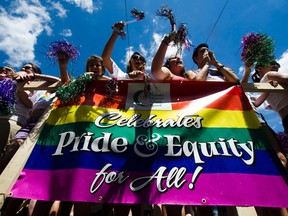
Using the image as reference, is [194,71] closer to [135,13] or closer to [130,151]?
[135,13]

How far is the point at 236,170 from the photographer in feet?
5.39

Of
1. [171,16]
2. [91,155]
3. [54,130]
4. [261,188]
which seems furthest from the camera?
[171,16]

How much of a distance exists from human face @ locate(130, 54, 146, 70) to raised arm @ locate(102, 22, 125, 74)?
0.27 metres

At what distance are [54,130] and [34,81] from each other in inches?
34.8

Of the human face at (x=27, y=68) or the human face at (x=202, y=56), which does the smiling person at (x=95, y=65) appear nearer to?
the human face at (x=27, y=68)

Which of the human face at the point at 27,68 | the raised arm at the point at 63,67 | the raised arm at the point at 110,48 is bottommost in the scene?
the raised arm at the point at 63,67

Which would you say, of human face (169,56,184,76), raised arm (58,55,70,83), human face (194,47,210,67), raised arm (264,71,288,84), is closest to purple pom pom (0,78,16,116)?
raised arm (58,55,70,83)

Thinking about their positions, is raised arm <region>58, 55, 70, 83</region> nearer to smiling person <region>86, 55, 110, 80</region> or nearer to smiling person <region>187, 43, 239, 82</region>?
smiling person <region>86, 55, 110, 80</region>

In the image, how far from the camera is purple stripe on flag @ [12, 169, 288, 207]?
4.99 ft

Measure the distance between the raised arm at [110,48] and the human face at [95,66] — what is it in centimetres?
13

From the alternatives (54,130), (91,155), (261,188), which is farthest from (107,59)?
(261,188)

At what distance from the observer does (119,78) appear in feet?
8.00

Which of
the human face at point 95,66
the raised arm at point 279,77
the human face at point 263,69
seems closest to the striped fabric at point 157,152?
the raised arm at point 279,77

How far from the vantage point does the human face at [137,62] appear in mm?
2723
